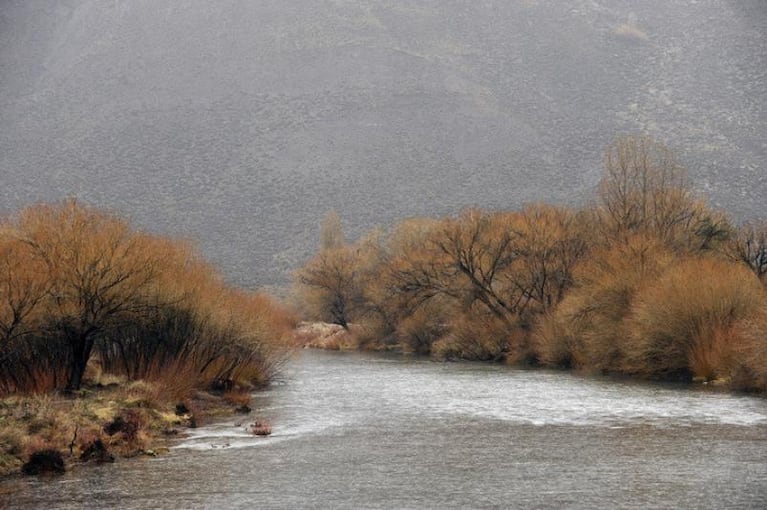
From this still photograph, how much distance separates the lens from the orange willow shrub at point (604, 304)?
134ft

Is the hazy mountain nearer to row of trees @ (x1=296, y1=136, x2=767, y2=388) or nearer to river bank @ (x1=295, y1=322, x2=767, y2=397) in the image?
river bank @ (x1=295, y1=322, x2=767, y2=397)

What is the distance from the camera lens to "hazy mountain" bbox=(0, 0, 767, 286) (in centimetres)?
12075

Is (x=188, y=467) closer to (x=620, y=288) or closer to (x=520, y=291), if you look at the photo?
(x=620, y=288)

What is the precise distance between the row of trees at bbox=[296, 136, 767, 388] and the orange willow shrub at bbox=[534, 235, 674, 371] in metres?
0.06

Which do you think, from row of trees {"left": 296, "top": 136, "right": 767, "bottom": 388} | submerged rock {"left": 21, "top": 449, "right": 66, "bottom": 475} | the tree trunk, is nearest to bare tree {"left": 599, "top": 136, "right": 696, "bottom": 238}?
row of trees {"left": 296, "top": 136, "right": 767, "bottom": 388}

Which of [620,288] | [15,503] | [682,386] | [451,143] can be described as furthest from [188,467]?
[451,143]

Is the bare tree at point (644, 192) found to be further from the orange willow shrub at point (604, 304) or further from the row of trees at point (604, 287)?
the orange willow shrub at point (604, 304)

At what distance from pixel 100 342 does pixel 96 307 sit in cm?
485

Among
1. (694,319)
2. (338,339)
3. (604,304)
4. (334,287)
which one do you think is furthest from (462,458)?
(334,287)

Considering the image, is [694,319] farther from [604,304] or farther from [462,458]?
[462,458]

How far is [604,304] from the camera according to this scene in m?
41.8

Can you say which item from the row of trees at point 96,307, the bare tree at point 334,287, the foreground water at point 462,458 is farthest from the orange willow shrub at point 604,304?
the bare tree at point 334,287

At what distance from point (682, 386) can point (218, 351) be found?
16091 mm

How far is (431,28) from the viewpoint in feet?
583
